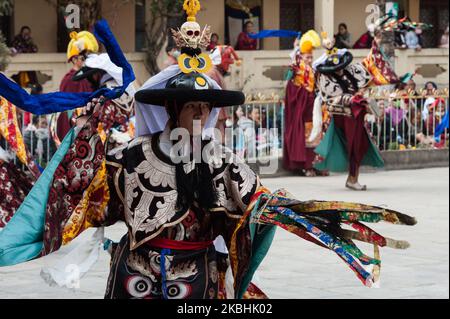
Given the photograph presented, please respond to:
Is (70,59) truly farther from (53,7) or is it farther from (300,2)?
(300,2)

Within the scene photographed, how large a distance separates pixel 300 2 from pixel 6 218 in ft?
49.1

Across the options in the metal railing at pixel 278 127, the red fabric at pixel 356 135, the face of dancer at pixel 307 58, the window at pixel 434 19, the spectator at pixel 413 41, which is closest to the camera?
the metal railing at pixel 278 127

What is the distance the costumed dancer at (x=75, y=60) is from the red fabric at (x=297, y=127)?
4307 mm

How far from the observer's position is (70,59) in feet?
40.9

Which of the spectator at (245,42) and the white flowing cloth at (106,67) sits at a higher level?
the spectator at (245,42)

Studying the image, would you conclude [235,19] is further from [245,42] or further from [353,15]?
[353,15]

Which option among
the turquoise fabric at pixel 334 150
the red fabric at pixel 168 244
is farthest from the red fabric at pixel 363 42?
the red fabric at pixel 168 244

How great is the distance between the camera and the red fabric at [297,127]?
53.6 feet

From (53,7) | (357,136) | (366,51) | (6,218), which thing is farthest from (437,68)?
(6,218)

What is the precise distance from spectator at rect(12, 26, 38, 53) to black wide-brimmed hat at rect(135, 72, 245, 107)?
48.5ft

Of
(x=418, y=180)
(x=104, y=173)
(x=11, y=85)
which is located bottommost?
(x=418, y=180)

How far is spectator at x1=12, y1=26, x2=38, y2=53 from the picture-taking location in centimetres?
1992

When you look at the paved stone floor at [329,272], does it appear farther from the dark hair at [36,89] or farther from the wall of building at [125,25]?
the wall of building at [125,25]

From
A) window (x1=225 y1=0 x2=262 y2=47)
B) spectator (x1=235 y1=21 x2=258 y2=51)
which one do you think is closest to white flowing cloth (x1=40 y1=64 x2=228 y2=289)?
spectator (x1=235 y1=21 x2=258 y2=51)
